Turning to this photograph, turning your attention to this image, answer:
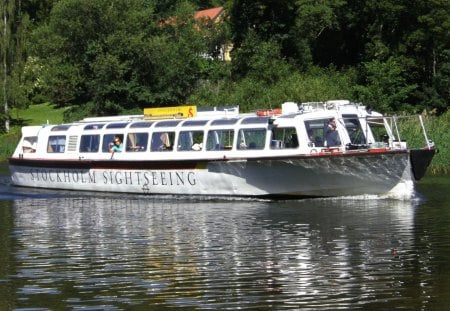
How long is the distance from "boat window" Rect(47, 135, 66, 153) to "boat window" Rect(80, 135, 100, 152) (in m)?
1.25

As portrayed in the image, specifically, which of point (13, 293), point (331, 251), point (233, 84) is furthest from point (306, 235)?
point (233, 84)

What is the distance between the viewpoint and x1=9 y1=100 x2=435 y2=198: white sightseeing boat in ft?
112

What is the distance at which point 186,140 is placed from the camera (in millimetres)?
38688

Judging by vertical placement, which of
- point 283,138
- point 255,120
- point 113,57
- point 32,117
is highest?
point 113,57

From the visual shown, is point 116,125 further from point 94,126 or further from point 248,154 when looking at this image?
point 248,154

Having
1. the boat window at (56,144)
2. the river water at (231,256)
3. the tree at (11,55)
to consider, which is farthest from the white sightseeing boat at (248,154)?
the tree at (11,55)

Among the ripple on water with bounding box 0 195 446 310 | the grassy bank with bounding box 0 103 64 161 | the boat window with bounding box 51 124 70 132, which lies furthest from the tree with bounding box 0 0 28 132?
the ripple on water with bounding box 0 195 446 310

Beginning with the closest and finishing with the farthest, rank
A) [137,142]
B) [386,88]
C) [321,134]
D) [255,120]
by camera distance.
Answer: [321,134], [255,120], [137,142], [386,88]

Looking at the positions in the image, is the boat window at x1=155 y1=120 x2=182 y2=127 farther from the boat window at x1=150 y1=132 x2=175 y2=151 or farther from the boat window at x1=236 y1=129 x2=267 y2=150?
the boat window at x1=236 y1=129 x2=267 y2=150

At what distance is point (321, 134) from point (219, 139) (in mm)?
4244

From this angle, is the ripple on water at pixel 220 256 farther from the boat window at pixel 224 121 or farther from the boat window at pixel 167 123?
the boat window at pixel 167 123

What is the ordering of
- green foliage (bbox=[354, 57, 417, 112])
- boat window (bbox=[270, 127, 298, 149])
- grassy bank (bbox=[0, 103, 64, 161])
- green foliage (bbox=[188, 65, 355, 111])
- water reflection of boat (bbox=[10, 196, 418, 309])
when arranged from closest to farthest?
water reflection of boat (bbox=[10, 196, 418, 309])
boat window (bbox=[270, 127, 298, 149])
green foliage (bbox=[188, 65, 355, 111])
green foliage (bbox=[354, 57, 417, 112])
grassy bank (bbox=[0, 103, 64, 161])

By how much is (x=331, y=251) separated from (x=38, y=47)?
221 ft

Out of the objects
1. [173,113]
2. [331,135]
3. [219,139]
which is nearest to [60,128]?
[173,113]
